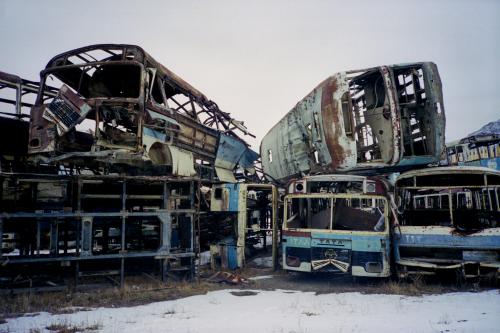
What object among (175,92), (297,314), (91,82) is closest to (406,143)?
(297,314)

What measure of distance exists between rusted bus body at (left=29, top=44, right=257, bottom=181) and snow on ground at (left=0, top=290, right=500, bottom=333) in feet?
10.6

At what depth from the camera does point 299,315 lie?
17.7ft

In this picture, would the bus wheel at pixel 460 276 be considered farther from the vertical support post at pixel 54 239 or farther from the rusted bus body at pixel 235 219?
the vertical support post at pixel 54 239

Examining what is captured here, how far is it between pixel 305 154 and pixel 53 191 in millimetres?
6534

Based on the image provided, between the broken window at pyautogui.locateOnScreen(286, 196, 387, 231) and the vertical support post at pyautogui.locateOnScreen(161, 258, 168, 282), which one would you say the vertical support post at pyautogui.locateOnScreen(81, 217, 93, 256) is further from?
the broken window at pyautogui.locateOnScreen(286, 196, 387, 231)

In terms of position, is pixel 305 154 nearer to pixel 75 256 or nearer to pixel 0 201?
pixel 75 256

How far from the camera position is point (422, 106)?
8922 mm

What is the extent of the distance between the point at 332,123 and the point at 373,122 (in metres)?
2.11

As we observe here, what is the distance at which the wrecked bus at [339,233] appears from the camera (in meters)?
7.41

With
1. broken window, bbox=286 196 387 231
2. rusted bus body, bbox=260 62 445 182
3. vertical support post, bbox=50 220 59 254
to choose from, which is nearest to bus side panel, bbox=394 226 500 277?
broken window, bbox=286 196 387 231

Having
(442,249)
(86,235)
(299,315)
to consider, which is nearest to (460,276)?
(442,249)

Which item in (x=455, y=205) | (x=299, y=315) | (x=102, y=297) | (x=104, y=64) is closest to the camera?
(x=299, y=315)

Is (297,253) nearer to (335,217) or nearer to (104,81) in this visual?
(335,217)

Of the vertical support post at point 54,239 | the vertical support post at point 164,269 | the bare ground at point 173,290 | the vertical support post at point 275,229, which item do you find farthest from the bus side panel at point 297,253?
the vertical support post at point 54,239
